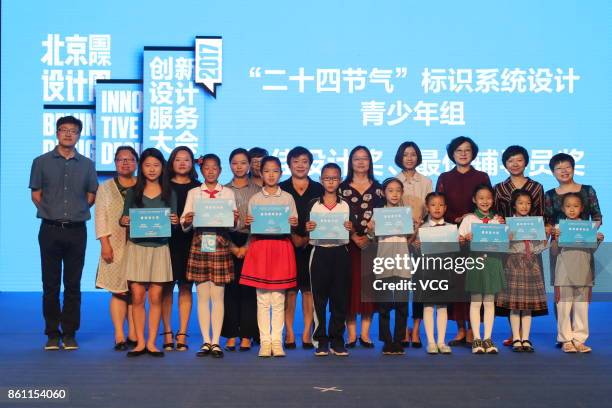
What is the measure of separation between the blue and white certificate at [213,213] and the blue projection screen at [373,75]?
10.0ft

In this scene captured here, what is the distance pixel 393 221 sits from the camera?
4.56 meters

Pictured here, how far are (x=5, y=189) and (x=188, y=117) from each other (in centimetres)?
196

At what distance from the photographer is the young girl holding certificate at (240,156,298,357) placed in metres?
4.51

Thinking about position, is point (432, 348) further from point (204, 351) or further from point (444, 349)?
point (204, 351)

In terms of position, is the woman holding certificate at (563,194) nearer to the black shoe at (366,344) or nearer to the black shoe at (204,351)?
the black shoe at (366,344)

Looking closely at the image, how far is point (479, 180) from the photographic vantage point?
16.2 ft

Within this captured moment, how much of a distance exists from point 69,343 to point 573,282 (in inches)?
119

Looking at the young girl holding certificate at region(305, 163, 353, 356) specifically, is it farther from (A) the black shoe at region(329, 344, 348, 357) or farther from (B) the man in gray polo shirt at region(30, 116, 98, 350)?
(B) the man in gray polo shirt at region(30, 116, 98, 350)

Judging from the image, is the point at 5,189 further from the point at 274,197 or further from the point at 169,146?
the point at 274,197

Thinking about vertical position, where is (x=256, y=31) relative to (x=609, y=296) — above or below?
above

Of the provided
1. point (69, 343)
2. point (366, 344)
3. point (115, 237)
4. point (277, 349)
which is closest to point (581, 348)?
point (366, 344)

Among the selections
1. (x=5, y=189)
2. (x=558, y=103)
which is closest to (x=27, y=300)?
(x=5, y=189)

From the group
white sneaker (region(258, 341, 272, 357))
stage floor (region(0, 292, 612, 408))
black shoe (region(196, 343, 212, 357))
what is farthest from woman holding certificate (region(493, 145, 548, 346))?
black shoe (region(196, 343, 212, 357))

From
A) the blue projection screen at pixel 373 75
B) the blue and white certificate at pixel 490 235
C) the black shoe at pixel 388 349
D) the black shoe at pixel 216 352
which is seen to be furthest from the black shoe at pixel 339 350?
the blue projection screen at pixel 373 75
